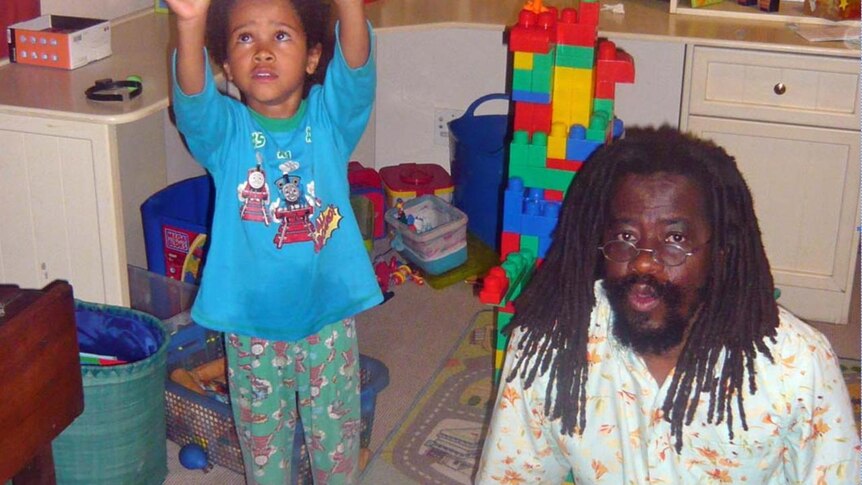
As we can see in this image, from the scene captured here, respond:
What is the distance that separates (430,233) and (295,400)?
3.99 ft

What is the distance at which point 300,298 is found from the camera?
196 cm

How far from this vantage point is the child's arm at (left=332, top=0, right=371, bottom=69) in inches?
72.2

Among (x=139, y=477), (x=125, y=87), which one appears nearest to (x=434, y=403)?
(x=139, y=477)

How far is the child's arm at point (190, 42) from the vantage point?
171 cm

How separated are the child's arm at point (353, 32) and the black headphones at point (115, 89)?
0.59 metres

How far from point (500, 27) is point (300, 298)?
4.53 ft

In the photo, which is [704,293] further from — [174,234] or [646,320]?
[174,234]

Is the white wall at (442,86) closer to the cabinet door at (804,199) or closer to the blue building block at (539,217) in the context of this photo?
the cabinet door at (804,199)

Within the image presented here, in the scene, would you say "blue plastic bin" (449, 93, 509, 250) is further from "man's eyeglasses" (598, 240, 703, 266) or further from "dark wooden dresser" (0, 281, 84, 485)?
"man's eyeglasses" (598, 240, 703, 266)

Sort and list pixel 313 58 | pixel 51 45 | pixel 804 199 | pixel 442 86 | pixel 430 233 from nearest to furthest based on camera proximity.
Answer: pixel 313 58 → pixel 51 45 → pixel 804 199 → pixel 430 233 → pixel 442 86

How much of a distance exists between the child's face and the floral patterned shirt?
0.60m

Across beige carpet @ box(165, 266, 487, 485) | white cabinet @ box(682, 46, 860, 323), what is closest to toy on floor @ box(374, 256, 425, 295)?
beige carpet @ box(165, 266, 487, 485)

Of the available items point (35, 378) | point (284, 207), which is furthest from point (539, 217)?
point (35, 378)

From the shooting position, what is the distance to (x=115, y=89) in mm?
2279
